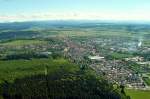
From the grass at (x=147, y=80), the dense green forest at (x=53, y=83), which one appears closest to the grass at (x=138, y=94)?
the dense green forest at (x=53, y=83)

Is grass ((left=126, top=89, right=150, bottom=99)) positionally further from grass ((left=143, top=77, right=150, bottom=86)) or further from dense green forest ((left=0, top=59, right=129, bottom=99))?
grass ((left=143, top=77, right=150, bottom=86))

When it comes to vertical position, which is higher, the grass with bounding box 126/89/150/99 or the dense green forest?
the dense green forest

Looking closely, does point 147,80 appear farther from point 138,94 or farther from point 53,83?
point 53,83

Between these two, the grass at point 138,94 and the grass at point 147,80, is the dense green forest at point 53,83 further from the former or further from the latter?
the grass at point 147,80

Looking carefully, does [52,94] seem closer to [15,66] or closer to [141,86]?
[141,86]

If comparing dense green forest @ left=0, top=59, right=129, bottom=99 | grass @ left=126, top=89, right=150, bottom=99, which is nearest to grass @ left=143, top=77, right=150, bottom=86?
grass @ left=126, top=89, right=150, bottom=99

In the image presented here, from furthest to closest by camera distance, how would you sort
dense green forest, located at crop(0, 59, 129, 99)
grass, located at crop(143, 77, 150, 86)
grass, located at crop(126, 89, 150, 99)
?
grass, located at crop(143, 77, 150, 86), grass, located at crop(126, 89, 150, 99), dense green forest, located at crop(0, 59, 129, 99)

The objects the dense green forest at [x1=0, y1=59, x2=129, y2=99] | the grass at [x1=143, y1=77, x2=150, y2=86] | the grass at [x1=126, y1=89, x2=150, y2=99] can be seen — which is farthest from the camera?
the grass at [x1=143, y1=77, x2=150, y2=86]

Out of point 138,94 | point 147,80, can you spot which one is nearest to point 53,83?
point 138,94
